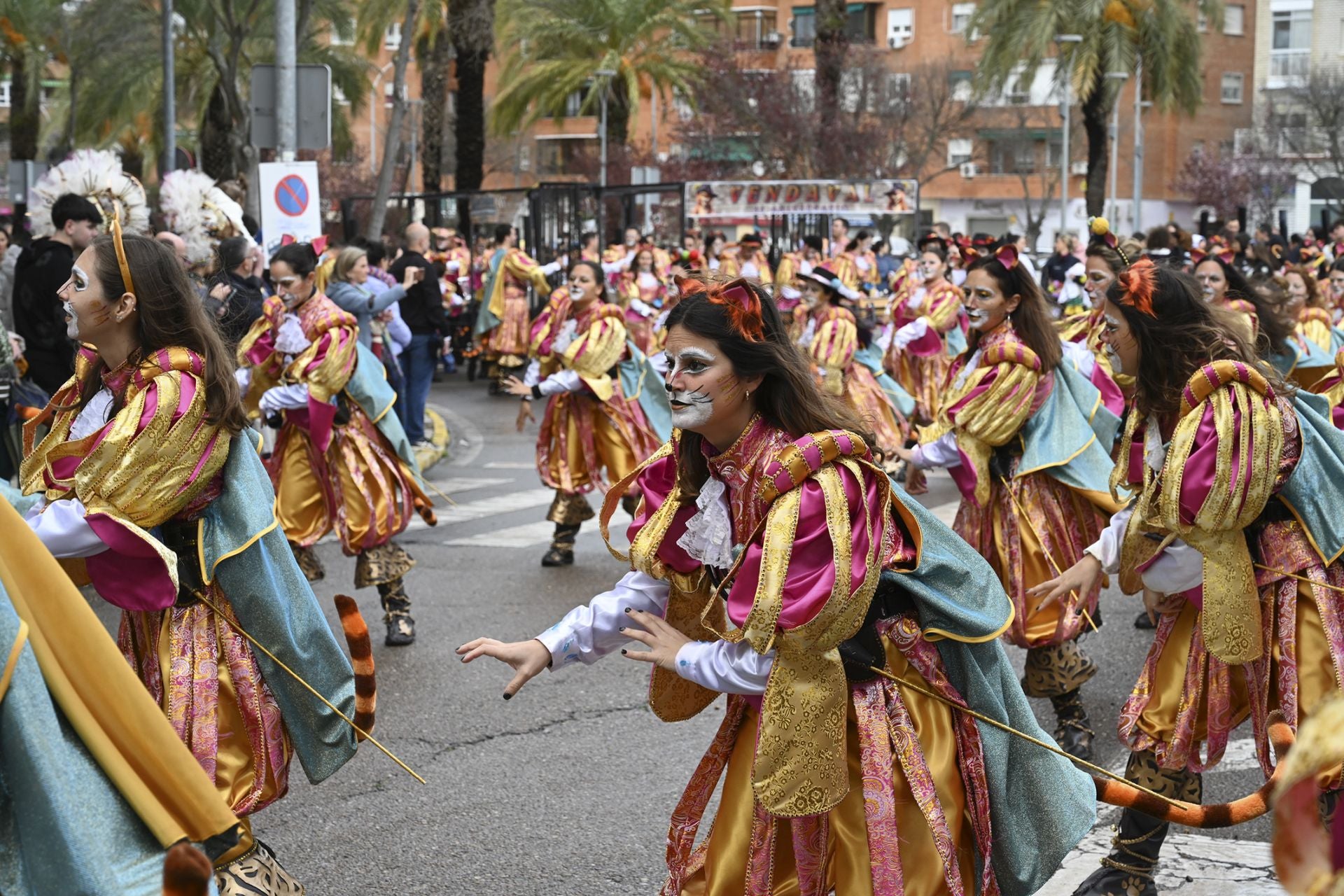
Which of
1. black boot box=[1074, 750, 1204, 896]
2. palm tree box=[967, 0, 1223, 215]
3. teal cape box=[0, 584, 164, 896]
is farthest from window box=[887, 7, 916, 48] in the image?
teal cape box=[0, 584, 164, 896]

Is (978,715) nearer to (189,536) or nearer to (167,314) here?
(189,536)

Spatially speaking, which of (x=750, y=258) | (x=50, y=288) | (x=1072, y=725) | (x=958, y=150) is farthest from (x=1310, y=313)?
(x=958, y=150)

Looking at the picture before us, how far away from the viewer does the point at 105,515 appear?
3994mm

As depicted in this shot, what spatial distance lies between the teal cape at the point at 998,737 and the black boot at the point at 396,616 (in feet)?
15.4

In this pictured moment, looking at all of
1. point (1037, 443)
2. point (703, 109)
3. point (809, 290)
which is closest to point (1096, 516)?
point (1037, 443)

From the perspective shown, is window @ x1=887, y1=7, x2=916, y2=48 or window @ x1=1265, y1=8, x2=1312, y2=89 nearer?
window @ x1=1265, y1=8, x2=1312, y2=89

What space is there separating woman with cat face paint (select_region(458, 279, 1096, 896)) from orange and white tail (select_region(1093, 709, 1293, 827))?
18cm

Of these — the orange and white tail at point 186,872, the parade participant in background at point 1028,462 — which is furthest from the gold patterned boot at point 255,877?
the parade participant in background at point 1028,462

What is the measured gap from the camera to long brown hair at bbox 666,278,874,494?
3.53m

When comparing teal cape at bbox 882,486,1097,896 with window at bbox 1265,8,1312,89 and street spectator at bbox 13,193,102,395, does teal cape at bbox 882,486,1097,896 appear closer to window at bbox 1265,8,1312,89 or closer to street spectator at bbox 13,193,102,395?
street spectator at bbox 13,193,102,395

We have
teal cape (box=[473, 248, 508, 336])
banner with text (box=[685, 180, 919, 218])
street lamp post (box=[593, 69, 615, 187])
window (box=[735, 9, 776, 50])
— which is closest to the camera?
teal cape (box=[473, 248, 508, 336])

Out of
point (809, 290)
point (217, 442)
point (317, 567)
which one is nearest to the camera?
point (217, 442)

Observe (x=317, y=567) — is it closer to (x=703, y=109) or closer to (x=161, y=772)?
(x=161, y=772)

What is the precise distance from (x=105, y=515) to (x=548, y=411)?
6194 millimetres
